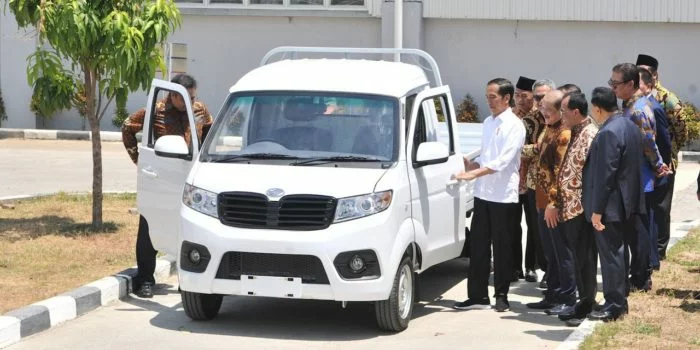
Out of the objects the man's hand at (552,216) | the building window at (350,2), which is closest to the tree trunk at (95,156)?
the man's hand at (552,216)

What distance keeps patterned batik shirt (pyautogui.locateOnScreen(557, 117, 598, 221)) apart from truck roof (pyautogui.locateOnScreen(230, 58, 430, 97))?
1370 millimetres

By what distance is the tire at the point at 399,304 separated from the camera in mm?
9227

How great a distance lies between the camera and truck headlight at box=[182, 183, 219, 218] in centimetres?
926

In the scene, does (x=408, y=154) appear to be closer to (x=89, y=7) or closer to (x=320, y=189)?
(x=320, y=189)

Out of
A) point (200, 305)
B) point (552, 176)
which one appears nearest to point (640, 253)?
point (552, 176)

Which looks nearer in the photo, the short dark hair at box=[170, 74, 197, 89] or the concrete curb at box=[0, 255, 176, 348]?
the concrete curb at box=[0, 255, 176, 348]

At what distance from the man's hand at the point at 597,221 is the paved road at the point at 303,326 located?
84 cm

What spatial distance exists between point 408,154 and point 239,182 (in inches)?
51.9

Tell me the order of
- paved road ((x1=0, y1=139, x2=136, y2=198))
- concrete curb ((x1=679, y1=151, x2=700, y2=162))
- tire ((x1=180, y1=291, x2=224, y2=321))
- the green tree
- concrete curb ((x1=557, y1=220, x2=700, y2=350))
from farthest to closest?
1. concrete curb ((x1=679, y1=151, x2=700, y2=162))
2. paved road ((x1=0, y1=139, x2=136, y2=198))
3. the green tree
4. tire ((x1=180, y1=291, x2=224, y2=321))
5. concrete curb ((x1=557, y1=220, x2=700, y2=350))

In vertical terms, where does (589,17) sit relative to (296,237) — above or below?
above

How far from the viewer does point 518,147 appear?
10141 millimetres

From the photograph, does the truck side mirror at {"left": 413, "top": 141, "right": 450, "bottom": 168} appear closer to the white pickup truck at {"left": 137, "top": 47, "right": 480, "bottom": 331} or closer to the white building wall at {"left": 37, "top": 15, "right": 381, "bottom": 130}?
the white pickup truck at {"left": 137, "top": 47, "right": 480, "bottom": 331}

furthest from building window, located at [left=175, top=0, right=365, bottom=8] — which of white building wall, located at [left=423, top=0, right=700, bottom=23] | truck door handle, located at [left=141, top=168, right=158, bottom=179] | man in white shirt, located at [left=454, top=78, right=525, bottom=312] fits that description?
man in white shirt, located at [left=454, top=78, right=525, bottom=312]

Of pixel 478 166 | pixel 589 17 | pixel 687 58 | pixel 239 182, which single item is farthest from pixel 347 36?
pixel 239 182
